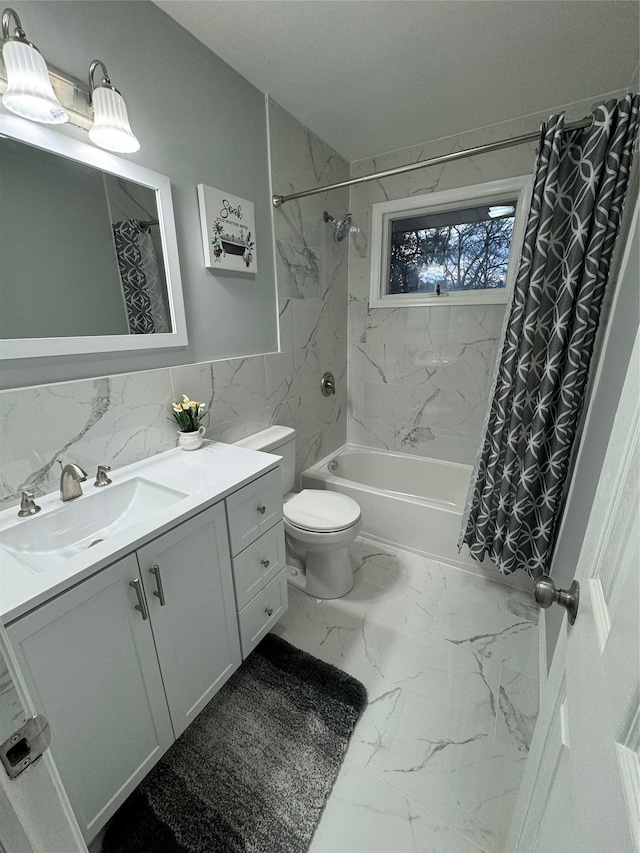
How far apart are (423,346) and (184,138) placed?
179cm

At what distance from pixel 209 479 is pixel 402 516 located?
134cm

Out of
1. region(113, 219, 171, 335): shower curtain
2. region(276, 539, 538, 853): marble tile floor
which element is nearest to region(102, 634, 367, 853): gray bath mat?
region(276, 539, 538, 853): marble tile floor

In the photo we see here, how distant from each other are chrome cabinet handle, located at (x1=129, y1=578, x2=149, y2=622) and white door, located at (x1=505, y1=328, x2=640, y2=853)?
92 centimetres

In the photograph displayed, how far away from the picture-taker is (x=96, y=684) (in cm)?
86

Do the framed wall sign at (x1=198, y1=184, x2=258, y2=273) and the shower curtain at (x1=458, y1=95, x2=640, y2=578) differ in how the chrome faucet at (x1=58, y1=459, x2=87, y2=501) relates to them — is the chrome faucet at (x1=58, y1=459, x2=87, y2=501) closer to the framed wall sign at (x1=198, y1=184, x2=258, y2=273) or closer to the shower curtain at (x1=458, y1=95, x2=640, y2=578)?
the framed wall sign at (x1=198, y1=184, x2=258, y2=273)

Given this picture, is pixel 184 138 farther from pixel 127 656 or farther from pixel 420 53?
pixel 127 656

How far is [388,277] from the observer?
2592 millimetres

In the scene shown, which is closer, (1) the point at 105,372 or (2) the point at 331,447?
(1) the point at 105,372

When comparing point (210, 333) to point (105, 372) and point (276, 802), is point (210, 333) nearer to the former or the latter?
point (105, 372)

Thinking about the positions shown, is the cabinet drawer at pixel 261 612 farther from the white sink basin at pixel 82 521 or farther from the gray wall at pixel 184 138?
the gray wall at pixel 184 138

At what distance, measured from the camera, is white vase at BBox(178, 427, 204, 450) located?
4.90 ft

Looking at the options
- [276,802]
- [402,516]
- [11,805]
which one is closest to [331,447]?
[402,516]

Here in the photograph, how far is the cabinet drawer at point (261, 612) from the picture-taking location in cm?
134

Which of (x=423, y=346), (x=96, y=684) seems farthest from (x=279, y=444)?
(x=423, y=346)
